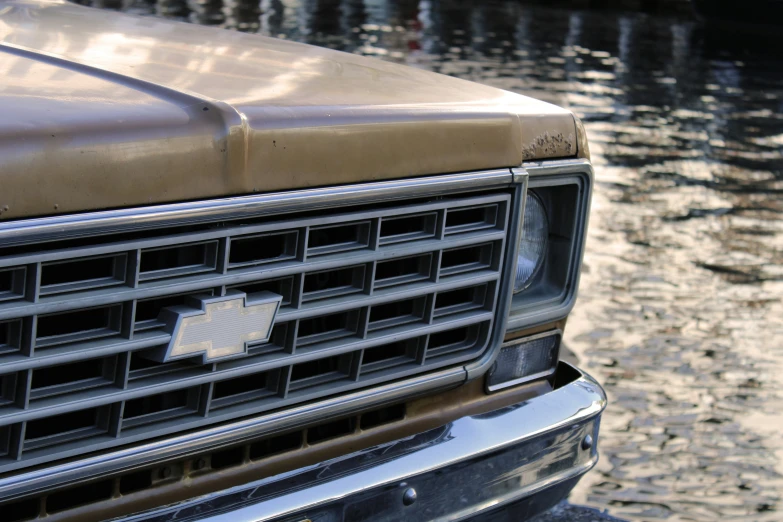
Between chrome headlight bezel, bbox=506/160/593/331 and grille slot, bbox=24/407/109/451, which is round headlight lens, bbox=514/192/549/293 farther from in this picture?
grille slot, bbox=24/407/109/451

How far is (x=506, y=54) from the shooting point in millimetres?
13734

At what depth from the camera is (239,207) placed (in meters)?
1.86

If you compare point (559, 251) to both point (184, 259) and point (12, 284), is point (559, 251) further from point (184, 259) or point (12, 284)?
point (12, 284)

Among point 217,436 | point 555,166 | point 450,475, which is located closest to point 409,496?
point 450,475

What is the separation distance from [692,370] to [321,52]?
2.37 m

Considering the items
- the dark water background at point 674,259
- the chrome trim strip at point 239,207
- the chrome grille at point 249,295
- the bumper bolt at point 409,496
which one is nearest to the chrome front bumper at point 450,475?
the bumper bolt at point 409,496

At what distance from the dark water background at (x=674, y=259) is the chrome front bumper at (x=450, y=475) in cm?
101

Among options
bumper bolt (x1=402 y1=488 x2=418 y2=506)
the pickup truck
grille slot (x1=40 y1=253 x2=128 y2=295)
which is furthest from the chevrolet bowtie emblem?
bumper bolt (x1=402 y1=488 x2=418 y2=506)

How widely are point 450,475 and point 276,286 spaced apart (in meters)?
0.55

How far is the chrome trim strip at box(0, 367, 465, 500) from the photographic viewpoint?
1791 millimetres

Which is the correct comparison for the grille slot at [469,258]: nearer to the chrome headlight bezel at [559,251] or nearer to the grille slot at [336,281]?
the chrome headlight bezel at [559,251]

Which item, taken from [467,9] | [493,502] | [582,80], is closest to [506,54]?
[582,80]

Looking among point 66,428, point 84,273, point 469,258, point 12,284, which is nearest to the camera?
point 12,284

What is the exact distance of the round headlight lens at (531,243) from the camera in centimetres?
253
